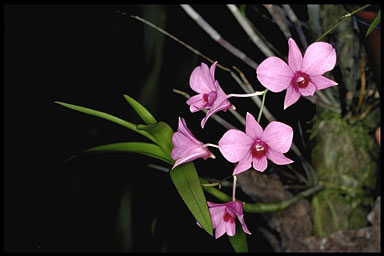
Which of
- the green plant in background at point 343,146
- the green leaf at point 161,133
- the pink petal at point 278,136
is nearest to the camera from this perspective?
the pink petal at point 278,136

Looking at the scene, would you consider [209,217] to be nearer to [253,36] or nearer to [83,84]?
[253,36]

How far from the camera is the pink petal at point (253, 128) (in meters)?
0.52

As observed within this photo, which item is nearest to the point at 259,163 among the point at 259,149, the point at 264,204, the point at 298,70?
the point at 259,149

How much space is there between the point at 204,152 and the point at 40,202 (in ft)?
1.95

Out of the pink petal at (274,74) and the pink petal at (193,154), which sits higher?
the pink petal at (274,74)

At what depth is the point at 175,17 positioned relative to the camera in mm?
1015

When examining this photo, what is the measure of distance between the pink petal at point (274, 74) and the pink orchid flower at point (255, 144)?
4cm

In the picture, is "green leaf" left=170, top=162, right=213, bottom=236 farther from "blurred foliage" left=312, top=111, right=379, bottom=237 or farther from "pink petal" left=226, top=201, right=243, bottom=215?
"blurred foliage" left=312, top=111, right=379, bottom=237

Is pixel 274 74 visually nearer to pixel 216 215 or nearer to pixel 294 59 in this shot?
pixel 294 59

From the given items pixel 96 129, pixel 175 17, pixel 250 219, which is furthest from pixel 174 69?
pixel 250 219

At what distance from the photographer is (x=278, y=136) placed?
52 cm

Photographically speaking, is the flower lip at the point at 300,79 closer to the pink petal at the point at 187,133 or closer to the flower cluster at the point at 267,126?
the flower cluster at the point at 267,126

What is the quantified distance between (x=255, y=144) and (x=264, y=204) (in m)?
0.33

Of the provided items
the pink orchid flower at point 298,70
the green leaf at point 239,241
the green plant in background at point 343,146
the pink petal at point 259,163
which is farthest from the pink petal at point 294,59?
the green plant in background at point 343,146
